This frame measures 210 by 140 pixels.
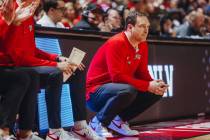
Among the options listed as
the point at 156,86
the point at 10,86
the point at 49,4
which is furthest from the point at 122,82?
the point at 49,4

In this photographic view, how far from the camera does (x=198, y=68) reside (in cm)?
860

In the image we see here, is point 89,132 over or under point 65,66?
under

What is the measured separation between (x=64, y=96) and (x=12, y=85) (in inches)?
54.7

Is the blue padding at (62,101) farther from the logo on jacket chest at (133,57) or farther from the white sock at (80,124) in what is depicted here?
the logo on jacket chest at (133,57)

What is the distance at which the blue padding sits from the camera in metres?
5.72

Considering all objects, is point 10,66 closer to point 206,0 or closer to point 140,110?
point 140,110

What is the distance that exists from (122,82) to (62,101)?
697 mm

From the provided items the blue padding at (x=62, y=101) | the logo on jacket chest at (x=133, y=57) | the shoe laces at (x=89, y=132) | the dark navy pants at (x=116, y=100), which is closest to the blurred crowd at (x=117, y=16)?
the blue padding at (x=62, y=101)

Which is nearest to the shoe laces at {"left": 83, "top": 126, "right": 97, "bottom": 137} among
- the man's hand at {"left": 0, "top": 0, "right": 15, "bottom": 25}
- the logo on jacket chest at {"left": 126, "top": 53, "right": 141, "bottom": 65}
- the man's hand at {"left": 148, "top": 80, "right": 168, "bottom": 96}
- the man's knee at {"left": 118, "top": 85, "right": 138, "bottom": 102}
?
the man's knee at {"left": 118, "top": 85, "right": 138, "bottom": 102}

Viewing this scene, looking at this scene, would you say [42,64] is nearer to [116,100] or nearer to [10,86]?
[10,86]

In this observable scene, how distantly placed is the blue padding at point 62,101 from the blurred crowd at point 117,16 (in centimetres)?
41

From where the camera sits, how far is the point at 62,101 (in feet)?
19.7

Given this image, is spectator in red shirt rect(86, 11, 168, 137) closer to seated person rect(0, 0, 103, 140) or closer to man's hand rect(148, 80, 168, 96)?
man's hand rect(148, 80, 168, 96)

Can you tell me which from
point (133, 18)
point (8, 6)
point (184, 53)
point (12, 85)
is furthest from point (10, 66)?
point (184, 53)
